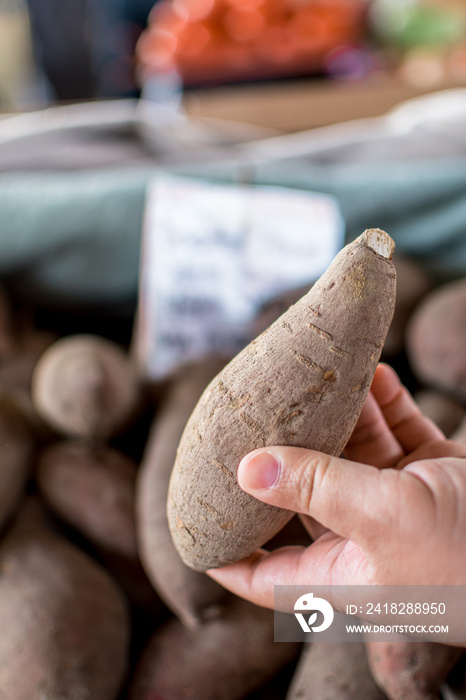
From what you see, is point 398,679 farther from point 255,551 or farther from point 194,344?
point 194,344

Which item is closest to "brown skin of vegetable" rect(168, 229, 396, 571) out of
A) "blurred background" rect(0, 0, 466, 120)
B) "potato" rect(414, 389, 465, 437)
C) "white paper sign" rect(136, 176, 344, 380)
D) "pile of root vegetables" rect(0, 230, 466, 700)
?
"pile of root vegetables" rect(0, 230, 466, 700)

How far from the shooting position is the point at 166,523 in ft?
2.56

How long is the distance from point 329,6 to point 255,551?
2.42 metres

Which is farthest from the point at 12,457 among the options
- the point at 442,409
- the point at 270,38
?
the point at 270,38

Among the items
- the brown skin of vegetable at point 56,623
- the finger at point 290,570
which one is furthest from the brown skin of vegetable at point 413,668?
the brown skin of vegetable at point 56,623

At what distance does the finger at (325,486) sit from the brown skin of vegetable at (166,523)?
28cm

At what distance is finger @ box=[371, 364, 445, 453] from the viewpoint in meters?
0.73

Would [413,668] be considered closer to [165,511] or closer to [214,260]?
[165,511]

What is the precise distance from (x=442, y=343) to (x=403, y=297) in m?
0.13

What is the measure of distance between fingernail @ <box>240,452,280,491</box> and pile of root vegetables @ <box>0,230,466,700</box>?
0.03 metres

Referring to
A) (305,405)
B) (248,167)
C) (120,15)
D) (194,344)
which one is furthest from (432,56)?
(305,405)

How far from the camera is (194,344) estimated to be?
1.08 metres

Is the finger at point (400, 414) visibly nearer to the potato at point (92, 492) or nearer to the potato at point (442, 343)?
the potato at point (442, 343)

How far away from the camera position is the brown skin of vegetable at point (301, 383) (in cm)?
53
